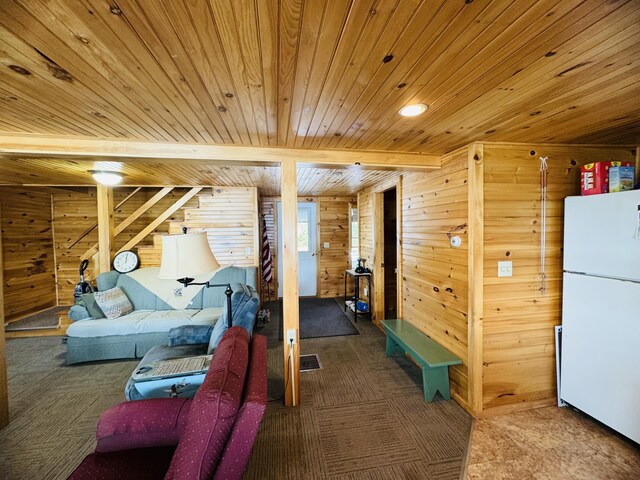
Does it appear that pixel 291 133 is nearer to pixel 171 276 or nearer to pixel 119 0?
pixel 119 0

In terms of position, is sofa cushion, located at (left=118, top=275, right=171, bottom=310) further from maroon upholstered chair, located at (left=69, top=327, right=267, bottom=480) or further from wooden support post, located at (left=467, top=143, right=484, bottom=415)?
wooden support post, located at (left=467, top=143, right=484, bottom=415)

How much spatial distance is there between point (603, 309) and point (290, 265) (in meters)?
2.44

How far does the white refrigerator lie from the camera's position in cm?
175

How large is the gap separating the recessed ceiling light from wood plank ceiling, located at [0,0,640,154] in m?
0.05

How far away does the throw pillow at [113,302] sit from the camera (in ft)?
10.5

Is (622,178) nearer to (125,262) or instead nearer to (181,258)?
(181,258)

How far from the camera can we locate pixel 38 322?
13.5ft

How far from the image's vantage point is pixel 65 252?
200 inches

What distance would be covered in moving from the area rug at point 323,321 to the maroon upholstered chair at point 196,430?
92.7 inches

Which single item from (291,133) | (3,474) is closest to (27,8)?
(291,133)

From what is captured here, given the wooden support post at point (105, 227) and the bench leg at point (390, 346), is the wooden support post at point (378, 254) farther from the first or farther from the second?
the wooden support post at point (105, 227)

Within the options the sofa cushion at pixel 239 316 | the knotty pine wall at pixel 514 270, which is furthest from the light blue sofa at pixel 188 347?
the knotty pine wall at pixel 514 270

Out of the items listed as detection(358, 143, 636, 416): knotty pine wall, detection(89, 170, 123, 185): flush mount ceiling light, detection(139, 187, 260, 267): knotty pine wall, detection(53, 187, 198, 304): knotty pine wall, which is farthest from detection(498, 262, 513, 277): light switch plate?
detection(53, 187, 198, 304): knotty pine wall

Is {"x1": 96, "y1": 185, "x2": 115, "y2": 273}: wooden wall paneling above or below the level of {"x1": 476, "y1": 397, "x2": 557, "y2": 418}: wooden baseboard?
above
